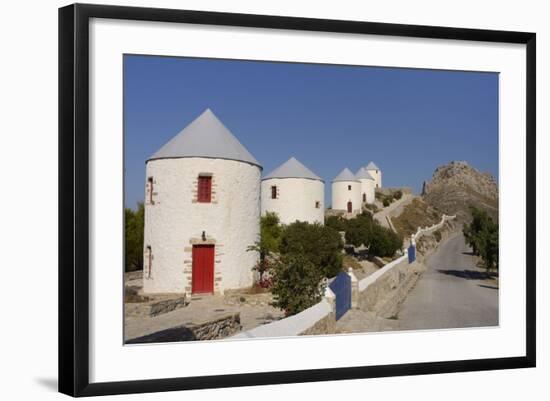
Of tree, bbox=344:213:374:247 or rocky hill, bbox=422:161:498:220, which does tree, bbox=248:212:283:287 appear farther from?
rocky hill, bbox=422:161:498:220

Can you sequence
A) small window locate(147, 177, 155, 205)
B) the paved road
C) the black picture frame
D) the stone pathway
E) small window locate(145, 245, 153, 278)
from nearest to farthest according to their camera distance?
1. the black picture frame
2. small window locate(147, 177, 155, 205)
3. small window locate(145, 245, 153, 278)
4. the stone pathway
5. the paved road

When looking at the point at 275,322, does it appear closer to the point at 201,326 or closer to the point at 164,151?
the point at 201,326

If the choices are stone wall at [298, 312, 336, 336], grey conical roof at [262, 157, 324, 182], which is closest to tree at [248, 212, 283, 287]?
grey conical roof at [262, 157, 324, 182]

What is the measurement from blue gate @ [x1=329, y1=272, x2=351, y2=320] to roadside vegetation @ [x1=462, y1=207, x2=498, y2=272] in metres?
1.80

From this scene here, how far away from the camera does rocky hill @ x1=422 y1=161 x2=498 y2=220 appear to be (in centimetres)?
1028

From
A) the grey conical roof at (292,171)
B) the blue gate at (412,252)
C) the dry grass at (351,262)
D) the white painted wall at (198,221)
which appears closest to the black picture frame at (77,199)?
the white painted wall at (198,221)

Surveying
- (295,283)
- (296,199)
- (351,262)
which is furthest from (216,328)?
(296,199)

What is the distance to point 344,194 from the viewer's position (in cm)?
1053

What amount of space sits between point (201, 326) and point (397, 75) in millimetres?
4170

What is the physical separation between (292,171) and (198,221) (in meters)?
1.80

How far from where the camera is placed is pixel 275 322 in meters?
9.18

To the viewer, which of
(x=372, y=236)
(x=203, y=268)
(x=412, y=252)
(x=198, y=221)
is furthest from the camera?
(x=372, y=236)

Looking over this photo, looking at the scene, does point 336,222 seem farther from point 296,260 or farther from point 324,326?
point 324,326

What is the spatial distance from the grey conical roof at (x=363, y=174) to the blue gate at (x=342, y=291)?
1.42m
